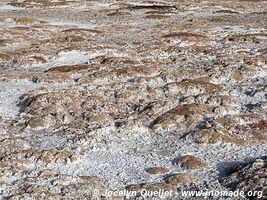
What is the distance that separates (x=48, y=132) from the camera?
2183 centimetres

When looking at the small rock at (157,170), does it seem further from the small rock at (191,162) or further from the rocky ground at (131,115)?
the small rock at (191,162)

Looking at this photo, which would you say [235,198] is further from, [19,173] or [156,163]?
[19,173]

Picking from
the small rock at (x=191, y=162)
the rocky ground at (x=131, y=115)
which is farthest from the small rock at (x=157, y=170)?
the small rock at (x=191, y=162)

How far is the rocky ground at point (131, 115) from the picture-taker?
54.7ft

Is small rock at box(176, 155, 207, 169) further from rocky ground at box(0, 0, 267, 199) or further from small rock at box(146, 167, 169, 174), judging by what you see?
small rock at box(146, 167, 169, 174)

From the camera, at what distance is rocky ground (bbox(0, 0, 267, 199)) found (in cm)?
1667

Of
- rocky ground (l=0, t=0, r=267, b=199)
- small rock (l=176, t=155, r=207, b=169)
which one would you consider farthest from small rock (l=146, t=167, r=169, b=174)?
small rock (l=176, t=155, r=207, b=169)

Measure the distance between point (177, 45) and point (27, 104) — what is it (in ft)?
69.3

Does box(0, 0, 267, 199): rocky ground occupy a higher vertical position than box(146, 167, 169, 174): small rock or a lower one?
lower

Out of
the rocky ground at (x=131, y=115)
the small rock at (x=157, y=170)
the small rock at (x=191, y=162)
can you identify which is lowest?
the rocky ground at (x=131, y=115)

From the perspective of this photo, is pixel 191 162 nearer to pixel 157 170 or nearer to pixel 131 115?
pixel 157 170

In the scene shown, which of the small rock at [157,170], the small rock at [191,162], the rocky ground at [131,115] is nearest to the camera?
the rocky ground at [131,115]

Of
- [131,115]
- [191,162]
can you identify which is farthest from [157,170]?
[131,115]

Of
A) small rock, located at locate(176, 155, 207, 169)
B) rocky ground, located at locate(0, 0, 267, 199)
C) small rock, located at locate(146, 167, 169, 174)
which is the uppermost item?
small rock, located at locate(176, 155, 207, 169)
